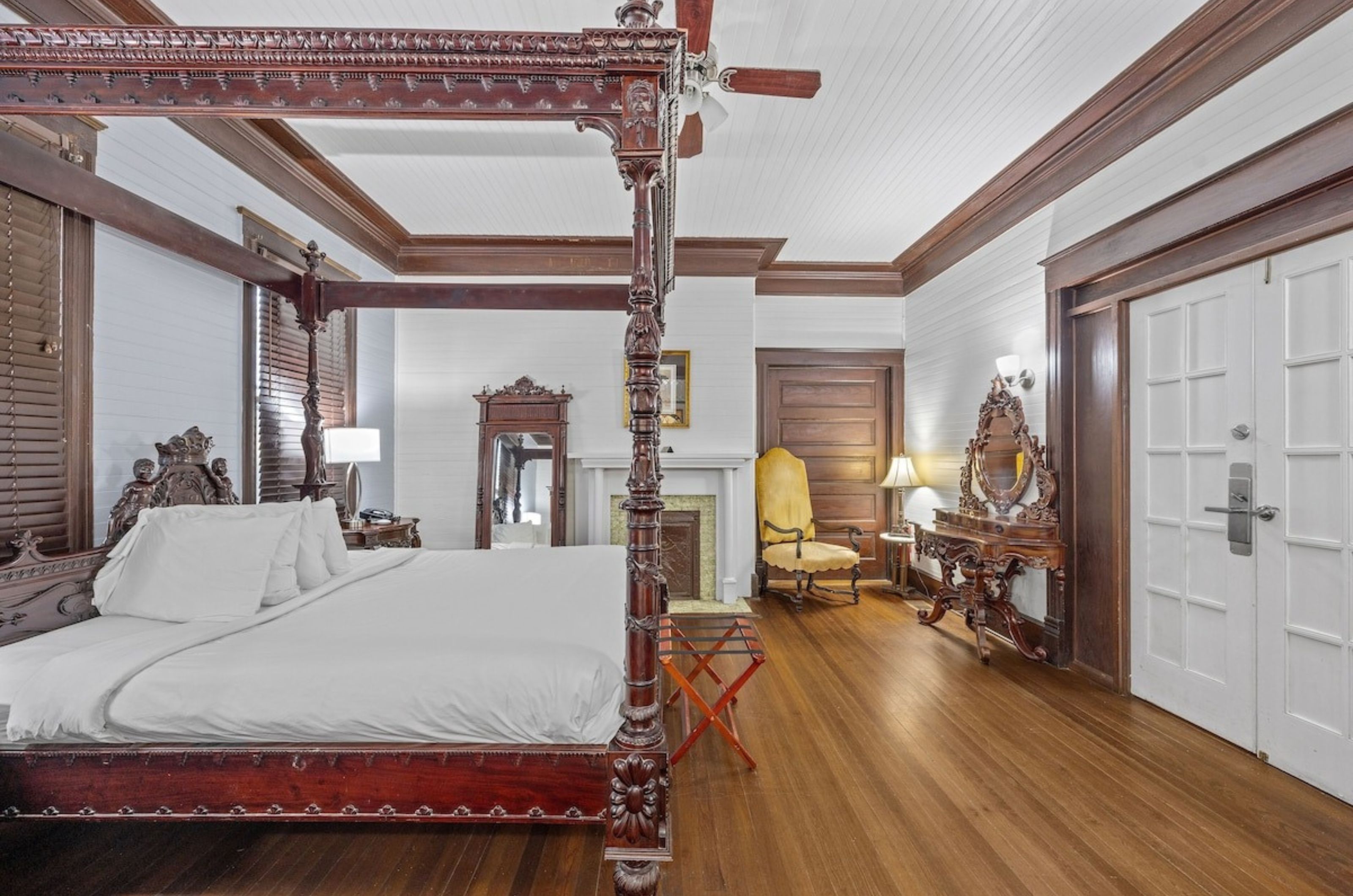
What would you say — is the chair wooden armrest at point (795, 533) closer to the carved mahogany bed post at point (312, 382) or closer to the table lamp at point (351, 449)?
the table lamp at point (351, 449)

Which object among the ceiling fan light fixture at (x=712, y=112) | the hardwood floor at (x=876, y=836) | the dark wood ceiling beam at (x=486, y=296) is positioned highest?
the ceiling fan light fixture at (x=712, y=112)

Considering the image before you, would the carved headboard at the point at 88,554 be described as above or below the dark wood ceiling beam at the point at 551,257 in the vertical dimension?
below

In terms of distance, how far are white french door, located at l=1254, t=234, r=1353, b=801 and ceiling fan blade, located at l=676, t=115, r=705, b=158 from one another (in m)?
2.52

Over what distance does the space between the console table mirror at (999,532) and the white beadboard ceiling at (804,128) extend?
5.37 feet

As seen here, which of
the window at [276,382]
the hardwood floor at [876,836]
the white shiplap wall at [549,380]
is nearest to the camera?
the hardwood floor at [876,836]

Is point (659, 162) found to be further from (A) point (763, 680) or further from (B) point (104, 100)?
(A) point (763, 680)

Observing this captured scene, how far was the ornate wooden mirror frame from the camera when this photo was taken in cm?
346

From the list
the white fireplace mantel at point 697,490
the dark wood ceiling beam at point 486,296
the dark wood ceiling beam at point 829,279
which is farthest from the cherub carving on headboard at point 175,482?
the dark wood ceiling beam at point 829,279

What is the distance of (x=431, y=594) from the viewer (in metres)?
2.32

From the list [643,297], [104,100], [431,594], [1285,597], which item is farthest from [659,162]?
[1285,597]

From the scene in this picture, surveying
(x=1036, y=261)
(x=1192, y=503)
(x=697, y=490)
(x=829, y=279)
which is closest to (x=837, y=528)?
(x=697, y=490)

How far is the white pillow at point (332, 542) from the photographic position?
273 cm

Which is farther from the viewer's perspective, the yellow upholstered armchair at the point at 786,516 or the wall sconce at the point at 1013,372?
the yellow upholstered armchair at the point at 786,516

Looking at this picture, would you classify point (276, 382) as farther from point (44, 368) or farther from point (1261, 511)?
point (1261, 511)
